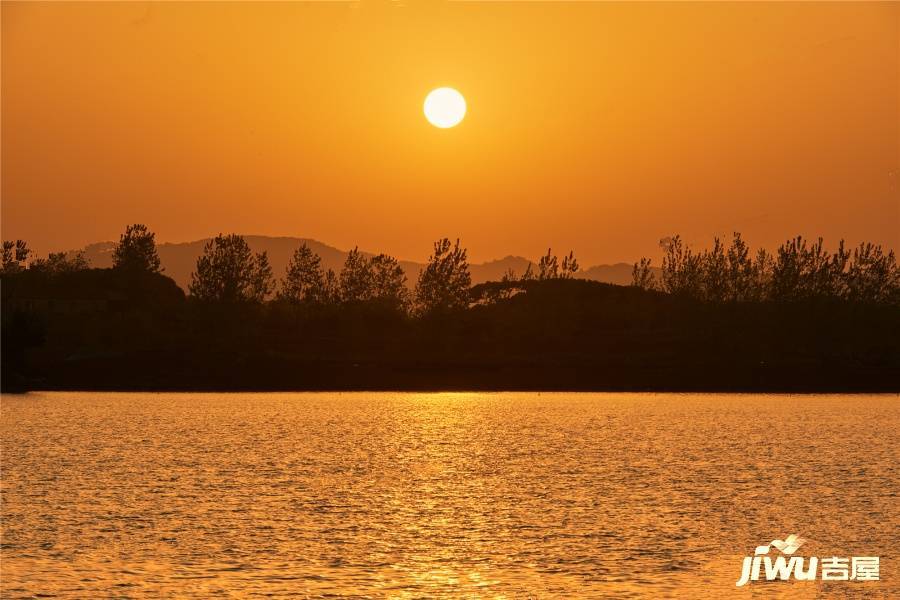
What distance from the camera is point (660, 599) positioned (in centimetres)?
4138

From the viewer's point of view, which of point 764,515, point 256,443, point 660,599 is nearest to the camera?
point 660,599

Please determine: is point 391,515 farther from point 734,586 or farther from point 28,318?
point 28,318

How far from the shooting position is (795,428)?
141 metres

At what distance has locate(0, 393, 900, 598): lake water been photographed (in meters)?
45.2

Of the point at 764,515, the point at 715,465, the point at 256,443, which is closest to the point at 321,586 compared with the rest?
the point at 764,515

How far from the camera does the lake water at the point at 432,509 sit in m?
45.2

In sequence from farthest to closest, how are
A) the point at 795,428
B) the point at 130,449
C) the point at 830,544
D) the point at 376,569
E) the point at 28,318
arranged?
the point at 28,318
the point at 795,428
the point at 130,449
the point at 830,544
the point at 376,569

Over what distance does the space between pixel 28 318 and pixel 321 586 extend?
6308 inches


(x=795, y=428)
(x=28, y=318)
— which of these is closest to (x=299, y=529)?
(x=795, y=428)

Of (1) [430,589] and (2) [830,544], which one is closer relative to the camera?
(1) [430,589]

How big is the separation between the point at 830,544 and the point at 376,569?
813 inches

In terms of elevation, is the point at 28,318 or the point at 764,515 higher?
the point at 28,318

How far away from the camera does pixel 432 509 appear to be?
66812 millimetres

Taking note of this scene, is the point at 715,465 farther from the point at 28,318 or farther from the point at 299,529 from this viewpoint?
the point at 28,318
